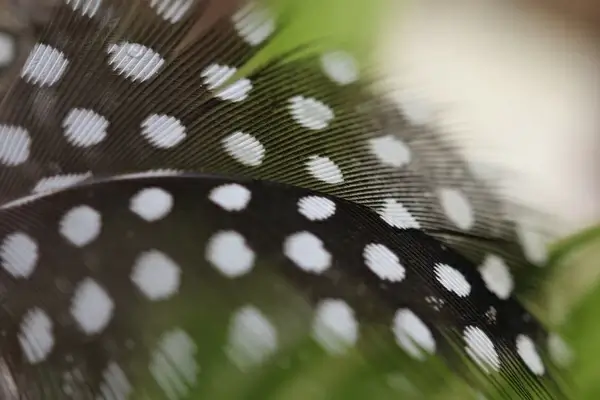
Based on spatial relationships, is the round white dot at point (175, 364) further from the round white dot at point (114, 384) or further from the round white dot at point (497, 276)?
the round white dot at point (497, 276)

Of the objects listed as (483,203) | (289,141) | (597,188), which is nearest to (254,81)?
(289,141)

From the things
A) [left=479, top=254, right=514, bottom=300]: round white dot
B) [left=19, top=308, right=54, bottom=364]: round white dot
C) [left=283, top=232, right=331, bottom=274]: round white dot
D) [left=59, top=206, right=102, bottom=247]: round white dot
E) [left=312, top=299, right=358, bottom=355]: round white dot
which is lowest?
[left=19, top=308, right=54, bottom=364]: round white dot

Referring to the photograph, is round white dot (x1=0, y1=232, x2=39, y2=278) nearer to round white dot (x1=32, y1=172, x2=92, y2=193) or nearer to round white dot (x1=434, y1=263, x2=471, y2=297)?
round white dot (x1=32, y1=172, x2=92, y2=193)

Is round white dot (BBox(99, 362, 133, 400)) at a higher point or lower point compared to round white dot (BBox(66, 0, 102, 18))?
lower

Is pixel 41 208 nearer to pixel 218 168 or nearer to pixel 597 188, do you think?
pixel 218 168

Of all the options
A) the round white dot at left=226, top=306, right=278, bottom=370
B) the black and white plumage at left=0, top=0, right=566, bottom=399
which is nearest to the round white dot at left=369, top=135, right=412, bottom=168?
the black and white plumage at left=0, top=0, right=566, bottom=399

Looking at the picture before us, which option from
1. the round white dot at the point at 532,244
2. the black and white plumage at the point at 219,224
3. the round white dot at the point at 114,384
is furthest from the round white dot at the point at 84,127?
the round white dot at the point at 532,244
